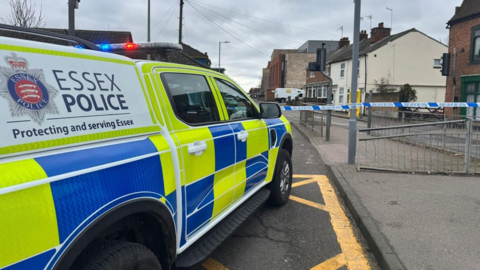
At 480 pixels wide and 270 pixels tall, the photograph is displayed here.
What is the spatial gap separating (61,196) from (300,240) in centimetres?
285

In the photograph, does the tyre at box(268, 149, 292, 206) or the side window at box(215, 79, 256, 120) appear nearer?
the side window at box(215, 79, 256, 120)

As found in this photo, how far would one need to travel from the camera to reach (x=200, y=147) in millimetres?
2582

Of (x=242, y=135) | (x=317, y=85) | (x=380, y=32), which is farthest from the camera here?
(x=317, y=85)

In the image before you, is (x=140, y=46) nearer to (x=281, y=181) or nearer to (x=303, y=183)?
(x=281, y=181)

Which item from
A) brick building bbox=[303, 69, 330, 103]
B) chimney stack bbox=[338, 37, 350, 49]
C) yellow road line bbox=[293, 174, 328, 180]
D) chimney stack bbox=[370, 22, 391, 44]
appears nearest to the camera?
yellow road line bbox=[293, 174, 328, 180]

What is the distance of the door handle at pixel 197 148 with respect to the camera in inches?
97.4

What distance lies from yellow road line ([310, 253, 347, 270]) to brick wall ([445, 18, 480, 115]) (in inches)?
681

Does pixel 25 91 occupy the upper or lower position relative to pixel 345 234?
upper

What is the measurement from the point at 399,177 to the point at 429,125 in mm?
1447

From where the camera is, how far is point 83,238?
163cm

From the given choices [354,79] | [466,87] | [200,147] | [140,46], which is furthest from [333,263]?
[466,87]

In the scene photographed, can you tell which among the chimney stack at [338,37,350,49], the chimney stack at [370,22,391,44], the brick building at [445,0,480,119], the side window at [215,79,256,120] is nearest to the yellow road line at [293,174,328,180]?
the side window at [215,79,256,120]

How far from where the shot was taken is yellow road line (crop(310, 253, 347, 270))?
10.5ft

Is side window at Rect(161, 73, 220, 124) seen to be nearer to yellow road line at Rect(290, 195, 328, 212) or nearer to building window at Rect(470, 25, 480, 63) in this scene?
yellow road line at Rect(290, 195, 328, 212)
